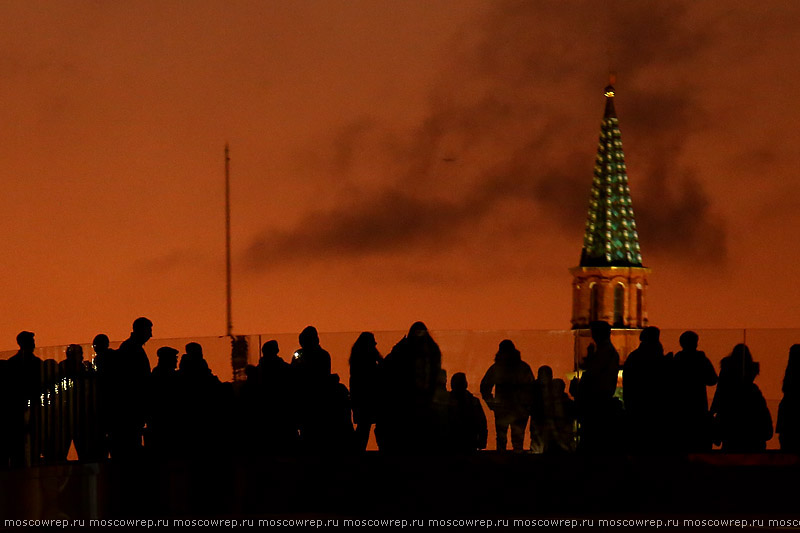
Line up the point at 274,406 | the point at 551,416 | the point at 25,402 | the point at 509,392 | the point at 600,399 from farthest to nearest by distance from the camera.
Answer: the point at 25,402 → the point at 274,406 → the point at 509,392 → the point at 551,416 → the point at 600,399

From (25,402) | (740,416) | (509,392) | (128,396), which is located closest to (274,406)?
(128,396)

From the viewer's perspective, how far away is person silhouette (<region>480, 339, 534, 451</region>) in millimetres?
20516

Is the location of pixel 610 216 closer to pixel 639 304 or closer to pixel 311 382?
pixel 639 304

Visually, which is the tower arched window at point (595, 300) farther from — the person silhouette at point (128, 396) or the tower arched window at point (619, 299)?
the person silhouette at point (128, 396)

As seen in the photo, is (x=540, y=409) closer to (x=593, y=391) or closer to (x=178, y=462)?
(x=593, y=391)

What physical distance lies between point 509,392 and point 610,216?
8801 cm

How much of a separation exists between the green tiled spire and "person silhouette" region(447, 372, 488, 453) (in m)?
87.5

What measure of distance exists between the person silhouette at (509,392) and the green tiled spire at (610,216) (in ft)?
287

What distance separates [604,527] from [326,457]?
10.9ft

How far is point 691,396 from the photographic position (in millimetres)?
19625

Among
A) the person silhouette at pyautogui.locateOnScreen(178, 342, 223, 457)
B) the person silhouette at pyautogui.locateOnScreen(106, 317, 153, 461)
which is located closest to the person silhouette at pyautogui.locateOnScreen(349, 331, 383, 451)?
the person silhouette at pyautogui.locateOnScreen(178, 342, 223, 457)

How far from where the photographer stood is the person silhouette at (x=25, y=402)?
2219 centimetres

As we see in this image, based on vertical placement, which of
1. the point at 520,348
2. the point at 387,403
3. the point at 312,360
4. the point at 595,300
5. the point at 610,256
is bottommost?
the point at 387,403

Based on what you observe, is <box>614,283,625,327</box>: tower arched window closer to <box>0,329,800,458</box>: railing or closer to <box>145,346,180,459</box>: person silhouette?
<box>0,329,800,458</box>: railing
